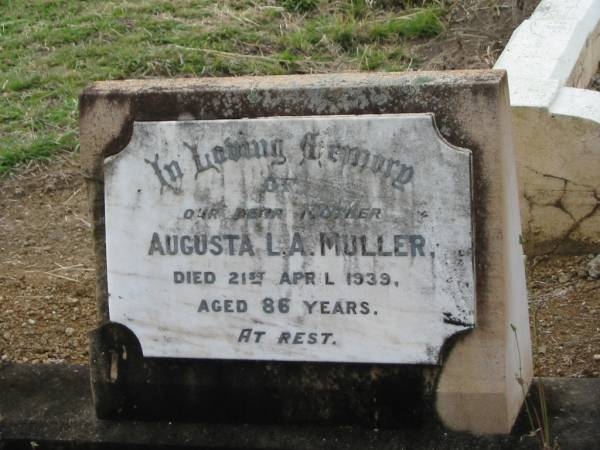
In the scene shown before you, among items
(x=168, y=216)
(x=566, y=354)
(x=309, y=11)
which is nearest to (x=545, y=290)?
(x=566, y=354)

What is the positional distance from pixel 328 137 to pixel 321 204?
0.62 ft

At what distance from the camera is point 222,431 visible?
3.48m

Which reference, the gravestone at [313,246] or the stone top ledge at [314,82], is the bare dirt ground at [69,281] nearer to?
the gravestone at [313,246]

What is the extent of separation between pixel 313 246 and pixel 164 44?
3736 mm

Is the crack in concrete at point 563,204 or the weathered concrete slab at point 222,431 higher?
the crack in concrete at point 563,204

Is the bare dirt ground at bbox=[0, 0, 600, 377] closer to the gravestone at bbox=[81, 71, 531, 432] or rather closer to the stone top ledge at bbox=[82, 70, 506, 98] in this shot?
the gravestone at bbox=[81, 71, 531, 432]

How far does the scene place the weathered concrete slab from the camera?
333cm

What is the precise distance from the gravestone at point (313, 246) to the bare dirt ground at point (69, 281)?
40cm

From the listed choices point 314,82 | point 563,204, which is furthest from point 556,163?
A: point 314,82

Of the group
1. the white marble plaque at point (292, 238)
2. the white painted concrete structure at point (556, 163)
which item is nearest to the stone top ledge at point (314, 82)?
the white marble plaque at point (292, 238)

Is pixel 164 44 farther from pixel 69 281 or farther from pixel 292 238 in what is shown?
pixel 292 238

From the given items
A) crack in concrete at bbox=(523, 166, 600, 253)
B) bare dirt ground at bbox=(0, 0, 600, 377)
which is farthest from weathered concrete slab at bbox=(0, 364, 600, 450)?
crack in concrete at bbox=(523, 166, 600, 253)

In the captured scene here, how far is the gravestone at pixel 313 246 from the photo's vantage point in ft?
10.5

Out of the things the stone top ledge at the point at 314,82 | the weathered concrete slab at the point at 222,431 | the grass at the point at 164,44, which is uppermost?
the grass at the point at 164,44
